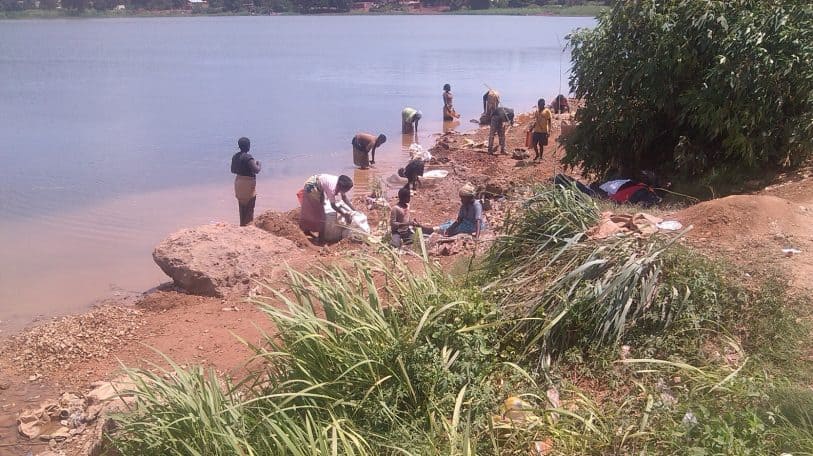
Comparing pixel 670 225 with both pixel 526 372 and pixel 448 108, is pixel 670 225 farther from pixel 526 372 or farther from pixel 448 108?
pixel 448 108

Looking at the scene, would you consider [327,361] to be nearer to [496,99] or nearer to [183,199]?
[183,199]

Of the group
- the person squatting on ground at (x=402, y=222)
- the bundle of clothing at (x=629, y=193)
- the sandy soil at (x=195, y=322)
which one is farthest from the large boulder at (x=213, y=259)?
the bundle of clothing at (x=629, y=193)

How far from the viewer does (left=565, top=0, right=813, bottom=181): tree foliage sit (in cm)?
773

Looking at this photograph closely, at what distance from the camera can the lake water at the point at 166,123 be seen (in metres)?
9.91

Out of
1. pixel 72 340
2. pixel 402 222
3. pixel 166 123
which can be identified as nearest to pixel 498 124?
pixel 402 222

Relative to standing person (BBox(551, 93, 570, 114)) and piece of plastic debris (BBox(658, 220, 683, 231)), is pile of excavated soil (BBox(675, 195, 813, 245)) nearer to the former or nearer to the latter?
piece of plastic debris (BBox(658, 220, 683, 231))

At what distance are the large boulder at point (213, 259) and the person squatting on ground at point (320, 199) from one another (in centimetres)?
115

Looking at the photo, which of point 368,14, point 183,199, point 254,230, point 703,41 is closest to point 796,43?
point 703,41

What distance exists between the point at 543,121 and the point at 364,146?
3.52 meters

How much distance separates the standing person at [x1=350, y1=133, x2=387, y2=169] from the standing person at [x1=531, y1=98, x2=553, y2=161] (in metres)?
2.97

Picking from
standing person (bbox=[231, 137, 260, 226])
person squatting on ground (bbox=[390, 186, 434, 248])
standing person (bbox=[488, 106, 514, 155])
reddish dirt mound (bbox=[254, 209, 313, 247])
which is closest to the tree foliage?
person squatting on ground (bbox=[390, 186, 434, 248])

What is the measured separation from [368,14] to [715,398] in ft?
285

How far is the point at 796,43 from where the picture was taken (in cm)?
758

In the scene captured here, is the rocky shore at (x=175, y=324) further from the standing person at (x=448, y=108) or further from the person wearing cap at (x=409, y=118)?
the standing person at (x=448, y=108)
